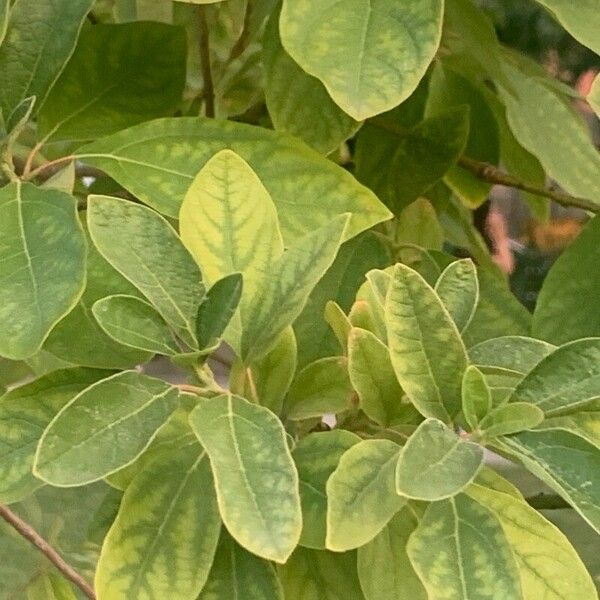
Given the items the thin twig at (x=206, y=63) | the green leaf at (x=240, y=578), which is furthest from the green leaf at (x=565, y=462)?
the thin twig at (x=206, y=63)

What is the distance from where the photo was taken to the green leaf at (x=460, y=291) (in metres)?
0.34

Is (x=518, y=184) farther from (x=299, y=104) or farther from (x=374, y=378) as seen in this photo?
(x=374, y=378)

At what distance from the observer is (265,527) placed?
0.27 metres

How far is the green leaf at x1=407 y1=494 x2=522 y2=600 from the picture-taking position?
0.96 ft

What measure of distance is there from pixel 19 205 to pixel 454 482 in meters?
0.22

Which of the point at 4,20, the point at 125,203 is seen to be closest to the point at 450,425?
the point at 125,203

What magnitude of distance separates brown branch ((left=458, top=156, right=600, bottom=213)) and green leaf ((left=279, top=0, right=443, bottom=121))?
0.20 metres

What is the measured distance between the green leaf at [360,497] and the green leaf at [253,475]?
0.02 metres

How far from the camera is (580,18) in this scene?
385 millimetres

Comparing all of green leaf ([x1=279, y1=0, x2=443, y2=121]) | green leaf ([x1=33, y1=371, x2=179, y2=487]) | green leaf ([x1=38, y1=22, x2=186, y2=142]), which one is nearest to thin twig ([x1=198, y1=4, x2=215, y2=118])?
green leaf ([x1=38, y1=22, x2=186, y2=142])

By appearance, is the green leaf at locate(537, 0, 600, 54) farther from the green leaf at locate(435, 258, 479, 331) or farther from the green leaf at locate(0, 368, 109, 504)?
the green leaf at locate(0, 368, 109, 504)

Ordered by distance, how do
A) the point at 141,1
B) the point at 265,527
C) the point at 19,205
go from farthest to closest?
1. the point at 141,1
2. the point at 19,205
3. the point at 265,527

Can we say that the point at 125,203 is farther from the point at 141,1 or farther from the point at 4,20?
the point at 141,1

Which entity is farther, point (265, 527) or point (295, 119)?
point (295, 119)
